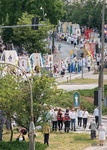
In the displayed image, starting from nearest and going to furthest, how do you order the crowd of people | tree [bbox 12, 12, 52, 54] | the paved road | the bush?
the bush
the crowd of people
the paved road
tree [bbox 12, 12, 52, 54]

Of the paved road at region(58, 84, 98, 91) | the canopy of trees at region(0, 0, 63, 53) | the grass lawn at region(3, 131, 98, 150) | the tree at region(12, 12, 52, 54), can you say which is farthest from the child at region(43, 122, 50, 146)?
the canopy of trees at region(0, 0, 63, 53)

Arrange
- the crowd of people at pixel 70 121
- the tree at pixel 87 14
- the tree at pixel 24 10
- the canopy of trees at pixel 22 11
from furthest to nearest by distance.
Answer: the tree at pixel 87 14
the tree at pixel 24 10
the canopy of trees at pixel 22 11
the crowd of people at pixel 70 121

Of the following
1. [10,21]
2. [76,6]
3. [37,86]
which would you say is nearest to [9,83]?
[37,86]

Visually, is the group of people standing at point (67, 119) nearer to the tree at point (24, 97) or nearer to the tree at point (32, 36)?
the tree at point (24, 97)

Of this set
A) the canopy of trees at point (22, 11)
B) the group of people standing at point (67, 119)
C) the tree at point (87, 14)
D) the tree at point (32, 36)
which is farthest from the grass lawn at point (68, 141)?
the tree at point (87, 14)

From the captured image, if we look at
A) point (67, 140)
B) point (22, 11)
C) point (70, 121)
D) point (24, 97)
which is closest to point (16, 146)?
point (24, 97)

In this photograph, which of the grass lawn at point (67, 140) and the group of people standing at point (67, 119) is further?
the group of people standing at point (67, 119)

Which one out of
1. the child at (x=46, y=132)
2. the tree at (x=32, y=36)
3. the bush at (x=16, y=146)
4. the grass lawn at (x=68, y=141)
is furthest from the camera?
the tree at (x=32, y=36)

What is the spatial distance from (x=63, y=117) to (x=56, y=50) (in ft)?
162

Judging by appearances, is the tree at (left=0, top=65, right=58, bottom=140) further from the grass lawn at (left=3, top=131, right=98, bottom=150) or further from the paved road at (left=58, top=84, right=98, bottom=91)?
the paved road at (left=58, top=84, right=98, bottom=91)

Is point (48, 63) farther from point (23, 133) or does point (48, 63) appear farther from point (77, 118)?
point (23, 133)

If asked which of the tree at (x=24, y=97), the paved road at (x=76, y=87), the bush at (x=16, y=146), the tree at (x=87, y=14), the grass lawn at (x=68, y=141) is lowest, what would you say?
the grass lawn at (x=68, y=141)

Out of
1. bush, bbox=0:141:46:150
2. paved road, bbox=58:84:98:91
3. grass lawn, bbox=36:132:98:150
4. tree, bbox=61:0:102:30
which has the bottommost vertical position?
grass lawn, bbox=36:132:98:150

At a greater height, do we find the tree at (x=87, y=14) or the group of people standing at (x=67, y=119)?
the tree at (x=87, y=14)
